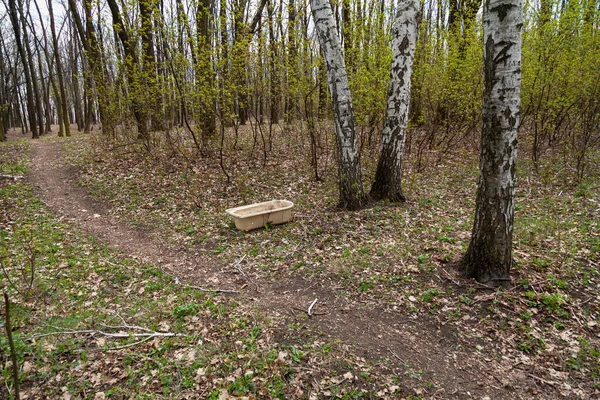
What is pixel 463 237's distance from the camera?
5.20 metres

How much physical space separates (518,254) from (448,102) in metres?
7.18

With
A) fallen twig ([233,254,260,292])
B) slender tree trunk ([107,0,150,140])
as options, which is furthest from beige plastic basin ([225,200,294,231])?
slender tree trunk ([107,0,150,140])

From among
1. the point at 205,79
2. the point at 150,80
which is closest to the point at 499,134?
the point at 205,79

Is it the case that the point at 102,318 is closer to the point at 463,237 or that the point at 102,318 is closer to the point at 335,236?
the point at 335,236

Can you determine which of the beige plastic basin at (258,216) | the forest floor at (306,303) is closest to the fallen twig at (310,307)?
the forest floor at (306,303)

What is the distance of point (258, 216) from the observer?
6363 mm

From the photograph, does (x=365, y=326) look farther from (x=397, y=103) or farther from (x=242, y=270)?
(x=397, y=103)

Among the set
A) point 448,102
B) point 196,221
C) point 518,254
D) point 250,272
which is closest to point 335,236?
point 250,272

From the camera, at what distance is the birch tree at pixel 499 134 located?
11.1ft

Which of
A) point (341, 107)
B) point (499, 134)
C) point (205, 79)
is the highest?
point (205, 79)

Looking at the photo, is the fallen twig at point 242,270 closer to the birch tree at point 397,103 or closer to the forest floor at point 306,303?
the forest floor at point 306,303

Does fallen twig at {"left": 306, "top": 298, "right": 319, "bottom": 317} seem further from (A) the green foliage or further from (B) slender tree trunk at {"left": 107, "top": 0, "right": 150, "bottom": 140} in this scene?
(B) slender tree trunk at {"left": 107, "top": 0, "right": 150, "bottom": 140}

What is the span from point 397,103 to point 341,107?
3.49 ft

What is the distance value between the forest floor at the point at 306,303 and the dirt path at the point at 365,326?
2cm
